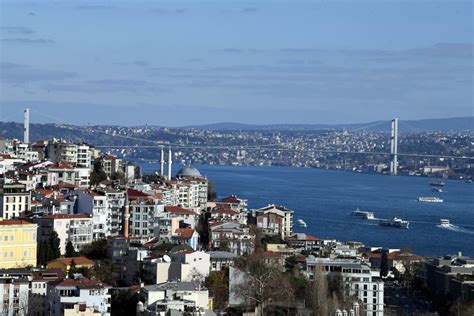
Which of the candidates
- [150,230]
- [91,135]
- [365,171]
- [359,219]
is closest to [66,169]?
[150,230]

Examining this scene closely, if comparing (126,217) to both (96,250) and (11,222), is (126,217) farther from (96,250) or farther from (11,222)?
(11,222)

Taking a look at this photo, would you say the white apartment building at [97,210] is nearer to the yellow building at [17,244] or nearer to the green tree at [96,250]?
the green tree at [96,250]

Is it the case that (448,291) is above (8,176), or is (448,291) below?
below

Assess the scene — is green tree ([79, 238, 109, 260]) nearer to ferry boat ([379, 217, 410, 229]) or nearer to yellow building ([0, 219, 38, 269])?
yellow building ([0, 219, 38, 269])

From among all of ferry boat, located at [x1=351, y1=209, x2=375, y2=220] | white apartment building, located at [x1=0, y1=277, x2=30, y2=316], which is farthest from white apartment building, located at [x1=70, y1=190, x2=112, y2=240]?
ferry boat, located at [x1=351, y1=209, x2=375, y2=220]

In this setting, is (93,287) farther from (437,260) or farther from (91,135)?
(91,135)

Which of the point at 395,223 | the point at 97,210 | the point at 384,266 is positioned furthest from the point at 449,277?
the point at 395,223

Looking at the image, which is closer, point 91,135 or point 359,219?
point 359,219

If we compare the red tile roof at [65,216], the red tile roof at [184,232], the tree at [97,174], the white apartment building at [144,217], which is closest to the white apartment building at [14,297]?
the red tile roof at [65,216]
